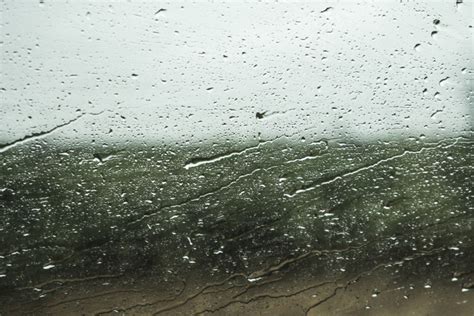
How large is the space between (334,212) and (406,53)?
592 millimetres

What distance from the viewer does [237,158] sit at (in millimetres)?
1543

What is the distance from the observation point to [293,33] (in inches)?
59.8

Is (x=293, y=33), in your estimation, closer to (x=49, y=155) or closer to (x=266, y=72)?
(x=266, y=72)

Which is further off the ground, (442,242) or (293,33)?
(293,33)

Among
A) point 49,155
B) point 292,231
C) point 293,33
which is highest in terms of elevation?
point 293,33

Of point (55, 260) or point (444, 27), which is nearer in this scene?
point (55, 260)

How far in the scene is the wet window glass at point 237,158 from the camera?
57.4 inches

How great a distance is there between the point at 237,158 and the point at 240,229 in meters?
0.23

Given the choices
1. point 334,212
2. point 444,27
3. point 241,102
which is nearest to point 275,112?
point 241,102

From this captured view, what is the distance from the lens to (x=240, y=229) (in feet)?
5.04

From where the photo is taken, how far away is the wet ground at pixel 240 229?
147 cm

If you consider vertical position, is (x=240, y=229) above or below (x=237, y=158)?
below

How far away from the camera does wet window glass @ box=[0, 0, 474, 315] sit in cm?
146

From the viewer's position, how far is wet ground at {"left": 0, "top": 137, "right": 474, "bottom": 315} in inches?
57.7
